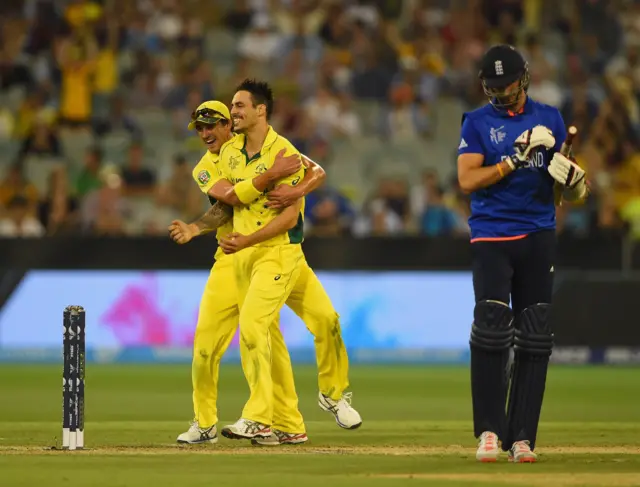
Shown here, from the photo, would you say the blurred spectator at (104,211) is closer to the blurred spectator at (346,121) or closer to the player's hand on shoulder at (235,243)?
the blurred spectator at (346,121)

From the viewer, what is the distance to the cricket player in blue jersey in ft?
26.3

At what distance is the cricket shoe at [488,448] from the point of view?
317 inches

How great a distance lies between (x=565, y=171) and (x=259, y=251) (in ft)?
7.24

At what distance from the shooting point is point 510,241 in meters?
8.09

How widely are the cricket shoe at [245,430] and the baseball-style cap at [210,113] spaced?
2060 mm

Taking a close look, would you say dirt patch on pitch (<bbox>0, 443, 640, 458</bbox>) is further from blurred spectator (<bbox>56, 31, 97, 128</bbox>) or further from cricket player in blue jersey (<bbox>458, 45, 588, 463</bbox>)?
blurred spectator (<bbox>56, 31, 97, 128</bbox>)

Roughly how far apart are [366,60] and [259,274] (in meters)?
14.1

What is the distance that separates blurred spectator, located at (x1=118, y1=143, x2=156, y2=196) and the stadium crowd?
23mm

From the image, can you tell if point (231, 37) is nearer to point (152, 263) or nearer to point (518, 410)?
point (152, 263)

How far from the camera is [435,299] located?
1741 cm

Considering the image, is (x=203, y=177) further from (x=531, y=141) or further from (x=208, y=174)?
(x=531, y=141)

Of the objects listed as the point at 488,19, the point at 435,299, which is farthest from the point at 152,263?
the point at 488,19

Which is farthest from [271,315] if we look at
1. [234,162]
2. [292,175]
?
[234,162]

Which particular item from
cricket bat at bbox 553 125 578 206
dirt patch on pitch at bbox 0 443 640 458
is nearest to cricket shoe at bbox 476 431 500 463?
dirt patch on pitch at bbox 0 443 640 458
